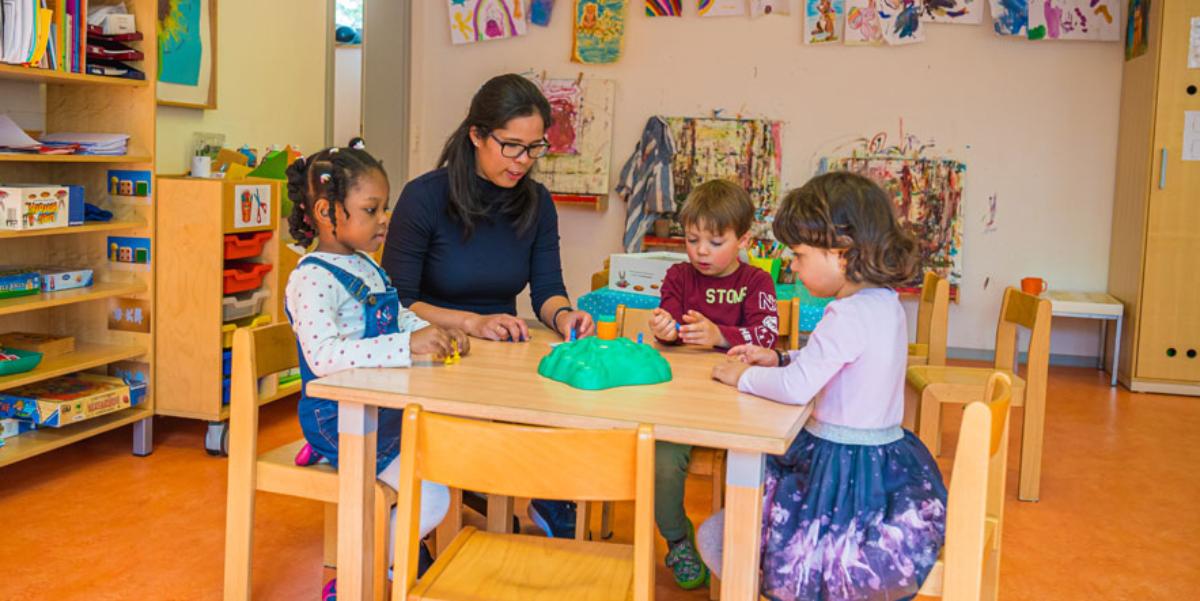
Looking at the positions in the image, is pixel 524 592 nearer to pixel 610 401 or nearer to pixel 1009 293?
pixel 610 401

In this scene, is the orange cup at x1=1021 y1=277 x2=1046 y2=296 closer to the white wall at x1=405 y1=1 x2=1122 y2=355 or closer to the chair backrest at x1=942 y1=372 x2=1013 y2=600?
the white wall at x1=405 y1=1 x2=1122 y2=355

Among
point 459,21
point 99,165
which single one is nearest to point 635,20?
point 459,21

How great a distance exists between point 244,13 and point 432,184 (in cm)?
254

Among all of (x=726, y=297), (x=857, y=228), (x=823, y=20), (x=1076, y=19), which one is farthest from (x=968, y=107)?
(x=857, y=228)

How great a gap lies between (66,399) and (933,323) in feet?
9.45

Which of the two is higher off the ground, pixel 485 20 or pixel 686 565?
pixel 485 20

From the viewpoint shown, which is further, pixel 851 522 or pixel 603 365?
pixel 603 365

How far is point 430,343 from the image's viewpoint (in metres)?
2.19

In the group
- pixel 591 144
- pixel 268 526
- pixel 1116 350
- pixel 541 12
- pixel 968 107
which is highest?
pixel 541 12

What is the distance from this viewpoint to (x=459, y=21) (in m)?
6.71

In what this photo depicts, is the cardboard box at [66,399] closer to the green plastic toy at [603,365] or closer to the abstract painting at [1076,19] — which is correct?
the green plastic toy at [603,365]

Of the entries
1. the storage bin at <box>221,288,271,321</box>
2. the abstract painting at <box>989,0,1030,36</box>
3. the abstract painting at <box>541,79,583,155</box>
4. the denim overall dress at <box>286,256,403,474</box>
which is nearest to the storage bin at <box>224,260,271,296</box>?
the storage bin at <box>221,288,271,321</box>

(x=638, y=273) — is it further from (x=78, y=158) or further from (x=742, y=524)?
(x=742, y=524)

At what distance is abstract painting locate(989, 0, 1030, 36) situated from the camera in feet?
19.6
